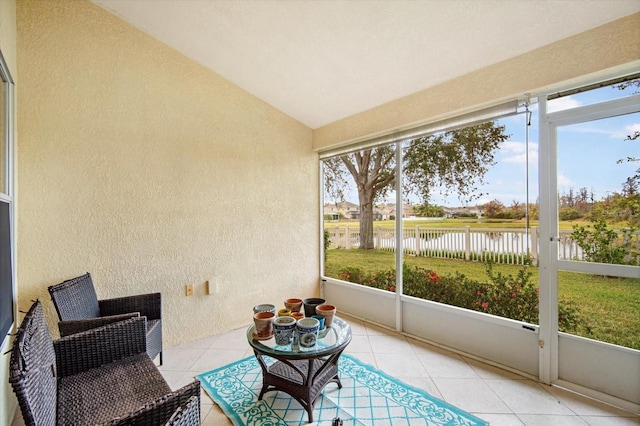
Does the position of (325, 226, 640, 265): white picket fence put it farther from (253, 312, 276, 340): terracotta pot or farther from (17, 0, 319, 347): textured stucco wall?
(253, 312, 276, 340): terracotta pot

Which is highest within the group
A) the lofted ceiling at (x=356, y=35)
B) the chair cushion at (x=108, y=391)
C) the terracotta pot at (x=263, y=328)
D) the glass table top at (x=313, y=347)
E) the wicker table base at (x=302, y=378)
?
the lofted ceiling at (x=356, y=35)

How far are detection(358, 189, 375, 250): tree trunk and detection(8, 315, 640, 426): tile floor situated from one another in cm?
118

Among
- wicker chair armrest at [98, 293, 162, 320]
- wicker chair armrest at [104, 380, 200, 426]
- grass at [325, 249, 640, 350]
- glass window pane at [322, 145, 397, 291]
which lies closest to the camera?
wicker chair armrest at [104, 380, 200, 426]

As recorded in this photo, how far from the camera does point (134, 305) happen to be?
2.35m

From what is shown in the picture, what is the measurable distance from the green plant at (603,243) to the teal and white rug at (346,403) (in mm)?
1387

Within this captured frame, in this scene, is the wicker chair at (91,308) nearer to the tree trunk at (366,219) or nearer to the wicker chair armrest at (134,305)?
the wicker chair armrest at (134,305)

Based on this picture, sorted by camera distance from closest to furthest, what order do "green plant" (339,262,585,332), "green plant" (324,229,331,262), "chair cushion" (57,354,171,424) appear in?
"chair cushion" (57,354,171,424) → "green plant" (339,262,585,332) → "green plant" (324,229,331,262)

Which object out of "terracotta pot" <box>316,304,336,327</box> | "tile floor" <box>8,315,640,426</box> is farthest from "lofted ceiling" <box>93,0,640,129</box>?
"tile floor" <box>8,315,640,426</box>

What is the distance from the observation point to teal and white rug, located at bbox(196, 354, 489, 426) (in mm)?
1815

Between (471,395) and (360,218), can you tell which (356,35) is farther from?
(471,395)

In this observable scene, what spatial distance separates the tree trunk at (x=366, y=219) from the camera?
3.94 m

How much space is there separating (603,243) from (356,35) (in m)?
2.33

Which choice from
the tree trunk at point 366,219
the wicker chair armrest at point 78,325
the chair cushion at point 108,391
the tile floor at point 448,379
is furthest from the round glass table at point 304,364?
the tree trunk at point 366,219

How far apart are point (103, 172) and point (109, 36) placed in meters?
1.18
